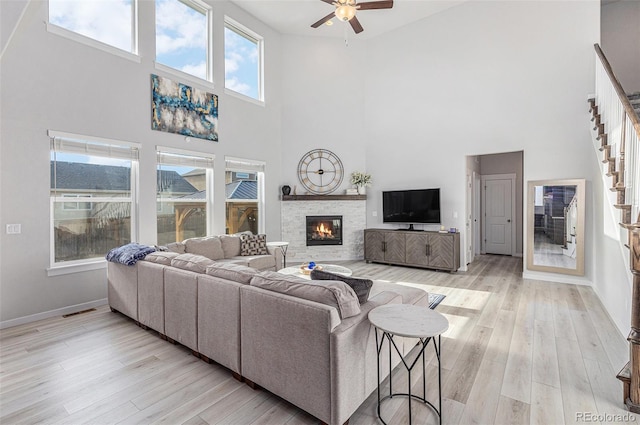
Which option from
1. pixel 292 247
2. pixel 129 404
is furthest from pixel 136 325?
pixel 292 247

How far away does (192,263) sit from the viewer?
279 centimetres

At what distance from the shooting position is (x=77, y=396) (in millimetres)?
2150

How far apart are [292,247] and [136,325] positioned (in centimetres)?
384

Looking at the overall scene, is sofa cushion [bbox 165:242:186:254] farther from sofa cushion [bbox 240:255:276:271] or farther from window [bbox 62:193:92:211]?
window [bbox 62:193:92:211]

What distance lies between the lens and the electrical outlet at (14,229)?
11.1ft

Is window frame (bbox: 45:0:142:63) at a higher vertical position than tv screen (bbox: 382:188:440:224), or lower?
higher

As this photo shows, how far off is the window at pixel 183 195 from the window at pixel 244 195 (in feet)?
1.51

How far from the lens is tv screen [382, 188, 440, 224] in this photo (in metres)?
6.18

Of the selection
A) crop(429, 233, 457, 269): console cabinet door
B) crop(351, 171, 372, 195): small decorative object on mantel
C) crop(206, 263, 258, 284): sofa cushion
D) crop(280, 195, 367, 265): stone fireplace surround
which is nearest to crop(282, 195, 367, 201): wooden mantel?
crop(280, 195, 367, 265): stone fireplace surround

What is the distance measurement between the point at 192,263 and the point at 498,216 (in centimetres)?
766

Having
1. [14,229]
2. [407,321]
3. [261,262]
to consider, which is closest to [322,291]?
[407,321]

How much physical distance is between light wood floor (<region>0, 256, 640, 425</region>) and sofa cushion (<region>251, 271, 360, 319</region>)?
725 mm

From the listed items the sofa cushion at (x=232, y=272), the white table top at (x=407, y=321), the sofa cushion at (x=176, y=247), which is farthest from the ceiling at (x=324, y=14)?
the white table top at (x=407, y=321)

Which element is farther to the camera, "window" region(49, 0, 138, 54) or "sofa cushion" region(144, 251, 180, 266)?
"window" region(49, 0, 138, 54)
